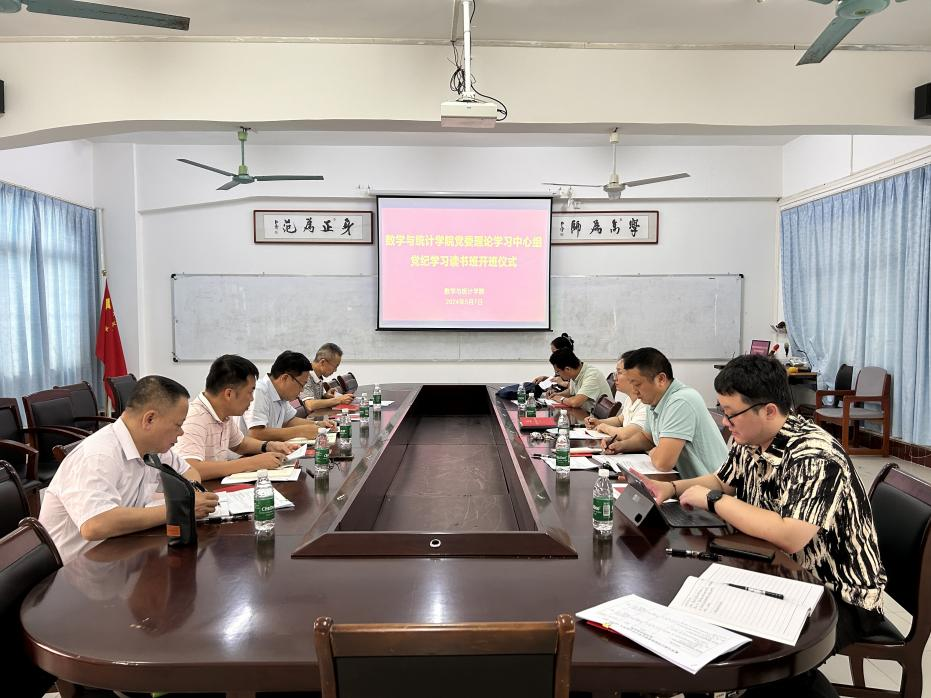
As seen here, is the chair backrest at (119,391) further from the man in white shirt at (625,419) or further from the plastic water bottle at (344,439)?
the man in white shirt at (625,419)

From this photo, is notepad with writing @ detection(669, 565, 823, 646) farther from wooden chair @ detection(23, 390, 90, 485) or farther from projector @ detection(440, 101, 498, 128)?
wooden chair @ detection(23, 390, 90, 485)

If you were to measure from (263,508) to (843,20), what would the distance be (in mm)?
2684

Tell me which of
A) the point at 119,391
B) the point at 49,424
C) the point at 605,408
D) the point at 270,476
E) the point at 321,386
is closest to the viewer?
the point at 270,476

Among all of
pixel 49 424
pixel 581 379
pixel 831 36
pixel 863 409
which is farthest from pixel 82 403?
pixel 863 409

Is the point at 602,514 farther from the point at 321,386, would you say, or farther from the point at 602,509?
the point at 321,386

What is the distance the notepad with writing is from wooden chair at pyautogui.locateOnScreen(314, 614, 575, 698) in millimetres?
481

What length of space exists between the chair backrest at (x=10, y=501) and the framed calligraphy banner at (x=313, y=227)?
497 centimetres

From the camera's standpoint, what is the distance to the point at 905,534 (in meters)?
1.63

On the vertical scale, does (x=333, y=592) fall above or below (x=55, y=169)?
below

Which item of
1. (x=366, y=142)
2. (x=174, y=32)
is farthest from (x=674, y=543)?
(x=366, y=142)

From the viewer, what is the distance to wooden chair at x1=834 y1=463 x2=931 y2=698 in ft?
4.99

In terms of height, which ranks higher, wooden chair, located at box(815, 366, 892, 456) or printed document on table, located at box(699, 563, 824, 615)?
printed document on table, located at box(699, 563, 824, 615)

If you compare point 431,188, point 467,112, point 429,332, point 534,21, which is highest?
point 534,21

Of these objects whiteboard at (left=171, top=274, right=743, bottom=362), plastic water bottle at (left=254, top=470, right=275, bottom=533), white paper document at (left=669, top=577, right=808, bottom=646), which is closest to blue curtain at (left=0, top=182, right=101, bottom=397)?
whiteboard at (left=171, top=274, right=743, bottom=362)
